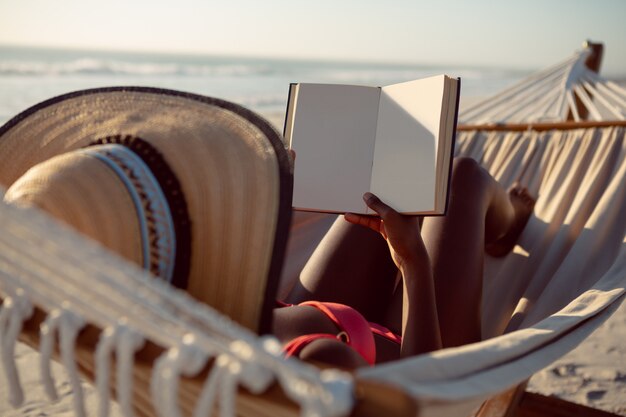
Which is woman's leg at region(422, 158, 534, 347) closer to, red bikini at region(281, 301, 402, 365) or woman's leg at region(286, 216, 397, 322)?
woman's leg at region(286, 216, 397, 322)

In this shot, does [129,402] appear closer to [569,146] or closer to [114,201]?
[114,201]

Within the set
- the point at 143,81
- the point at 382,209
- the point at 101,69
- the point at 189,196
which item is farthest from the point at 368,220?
the point at 101,69

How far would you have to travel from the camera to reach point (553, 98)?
8.55ft

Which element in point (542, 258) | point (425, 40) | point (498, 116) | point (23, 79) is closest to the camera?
point (542, 258)

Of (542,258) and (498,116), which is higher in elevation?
(498,116)

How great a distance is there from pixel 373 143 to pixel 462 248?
11.9 inches

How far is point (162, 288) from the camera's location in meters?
0.57

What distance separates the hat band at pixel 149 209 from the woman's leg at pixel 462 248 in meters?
0.71

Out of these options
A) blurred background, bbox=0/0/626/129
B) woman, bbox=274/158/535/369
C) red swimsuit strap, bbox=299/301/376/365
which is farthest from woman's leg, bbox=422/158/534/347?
blurred background, bbox=0/0/626/129

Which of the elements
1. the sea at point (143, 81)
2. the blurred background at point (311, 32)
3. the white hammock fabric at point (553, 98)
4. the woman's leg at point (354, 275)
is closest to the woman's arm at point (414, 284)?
the woman's leg at point (354, 275)

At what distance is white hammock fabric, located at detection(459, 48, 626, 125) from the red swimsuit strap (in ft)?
4.77

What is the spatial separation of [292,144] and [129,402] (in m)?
0.76

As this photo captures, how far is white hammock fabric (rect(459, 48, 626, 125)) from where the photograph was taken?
2377mm

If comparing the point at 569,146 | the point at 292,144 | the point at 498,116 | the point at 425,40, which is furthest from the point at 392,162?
the point at 425,40
